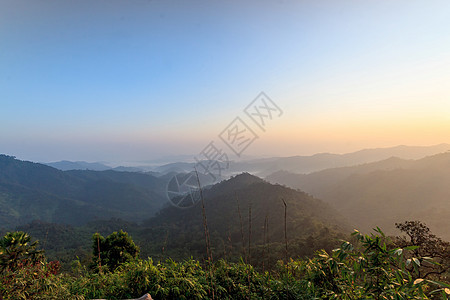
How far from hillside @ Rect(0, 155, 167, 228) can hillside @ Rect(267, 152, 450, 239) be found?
3025 inches

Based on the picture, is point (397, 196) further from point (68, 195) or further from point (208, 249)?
point (68, 195)

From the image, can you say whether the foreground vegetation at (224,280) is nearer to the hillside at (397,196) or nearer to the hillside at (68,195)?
the hillside at (397,196)

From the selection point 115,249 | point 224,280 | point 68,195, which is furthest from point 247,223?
point 68,195

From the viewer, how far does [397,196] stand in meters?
59.1

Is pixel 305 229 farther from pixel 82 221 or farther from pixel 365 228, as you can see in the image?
pixel 82 221

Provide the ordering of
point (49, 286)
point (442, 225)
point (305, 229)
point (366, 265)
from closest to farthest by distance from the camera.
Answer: point (366, 265) < point (49, 286) < point (305, 229) < point (442, 225)

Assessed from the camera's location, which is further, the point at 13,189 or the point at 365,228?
the point at 13,189

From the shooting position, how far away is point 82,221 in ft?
280

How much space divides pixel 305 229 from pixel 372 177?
56.0 meters

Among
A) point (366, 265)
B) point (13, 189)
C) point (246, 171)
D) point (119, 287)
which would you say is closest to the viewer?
point (366, 265)

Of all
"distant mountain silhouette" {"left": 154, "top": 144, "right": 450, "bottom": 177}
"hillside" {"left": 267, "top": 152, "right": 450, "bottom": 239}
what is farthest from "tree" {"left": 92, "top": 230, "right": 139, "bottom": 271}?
"distant mountain silhouette" {"left": 154, "top": 144, "right": 450, "bottom": 177}

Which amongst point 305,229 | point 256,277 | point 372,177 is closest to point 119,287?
point 256,277

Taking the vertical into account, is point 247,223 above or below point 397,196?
above

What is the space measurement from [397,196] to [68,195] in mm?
154127
